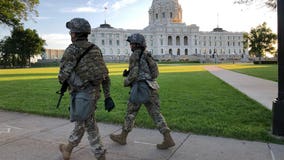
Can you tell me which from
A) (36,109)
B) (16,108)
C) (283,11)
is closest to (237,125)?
(283,11)

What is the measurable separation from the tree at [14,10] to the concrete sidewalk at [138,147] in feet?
81.3

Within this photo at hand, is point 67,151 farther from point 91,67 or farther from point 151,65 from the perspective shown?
point 151,65

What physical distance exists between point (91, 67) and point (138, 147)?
6.12ft

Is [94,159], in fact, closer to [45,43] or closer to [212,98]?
[212,98]

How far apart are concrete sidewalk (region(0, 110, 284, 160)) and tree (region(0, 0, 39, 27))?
975 inches

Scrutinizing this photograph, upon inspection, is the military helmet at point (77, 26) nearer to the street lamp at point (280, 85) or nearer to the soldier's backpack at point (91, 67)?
the soldier's backpack at point (91, 67)

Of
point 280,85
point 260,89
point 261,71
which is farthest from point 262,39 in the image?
point 280,85

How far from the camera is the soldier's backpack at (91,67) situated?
14.4 ft

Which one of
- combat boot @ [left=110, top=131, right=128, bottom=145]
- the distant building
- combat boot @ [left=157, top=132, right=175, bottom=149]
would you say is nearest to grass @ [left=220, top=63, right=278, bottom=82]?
combat boot @ [left=157, top=132, right=175, bottom=149]

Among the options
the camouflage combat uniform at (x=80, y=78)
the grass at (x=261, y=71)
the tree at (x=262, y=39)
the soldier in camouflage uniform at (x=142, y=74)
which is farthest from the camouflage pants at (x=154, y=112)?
the tree at (x=262, y=39)

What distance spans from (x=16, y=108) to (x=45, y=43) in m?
84.6

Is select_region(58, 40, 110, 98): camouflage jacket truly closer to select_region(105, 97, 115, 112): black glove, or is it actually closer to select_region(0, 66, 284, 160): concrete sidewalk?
select_region(105, 97, 115, 112): black glove

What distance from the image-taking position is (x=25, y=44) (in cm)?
8206

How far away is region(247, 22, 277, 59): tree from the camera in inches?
3342
